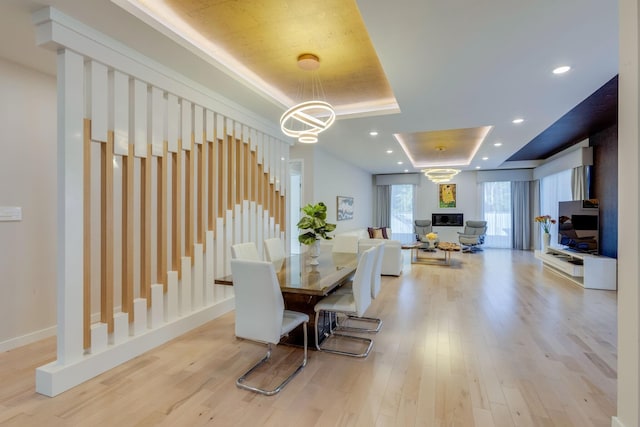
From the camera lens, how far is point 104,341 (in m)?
2.55

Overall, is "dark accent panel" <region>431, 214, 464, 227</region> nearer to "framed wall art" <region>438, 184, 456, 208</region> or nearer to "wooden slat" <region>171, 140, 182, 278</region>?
"framed wall art" <region>438, 184, 456, 208</region>

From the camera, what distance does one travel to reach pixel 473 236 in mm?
9367

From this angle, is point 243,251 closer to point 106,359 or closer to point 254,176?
point 106,359

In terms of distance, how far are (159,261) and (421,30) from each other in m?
3.10

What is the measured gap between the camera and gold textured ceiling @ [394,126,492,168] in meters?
6.05

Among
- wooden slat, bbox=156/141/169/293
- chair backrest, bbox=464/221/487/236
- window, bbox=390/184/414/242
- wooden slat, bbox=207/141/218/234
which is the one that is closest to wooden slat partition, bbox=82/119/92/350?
wooden slat, bbox=156/141/169/293

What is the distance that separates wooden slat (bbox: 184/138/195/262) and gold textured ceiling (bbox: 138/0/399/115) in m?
1.08

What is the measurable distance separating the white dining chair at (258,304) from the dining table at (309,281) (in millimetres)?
210

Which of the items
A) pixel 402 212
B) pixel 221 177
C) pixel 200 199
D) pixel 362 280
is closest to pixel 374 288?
pixel 362 280

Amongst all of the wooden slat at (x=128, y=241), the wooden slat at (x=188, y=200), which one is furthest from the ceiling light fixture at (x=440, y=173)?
the wooden slat at (x=128, y=241)

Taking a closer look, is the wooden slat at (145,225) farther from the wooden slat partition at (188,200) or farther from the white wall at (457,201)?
the white wall at (457,201)

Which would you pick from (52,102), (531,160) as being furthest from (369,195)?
(52,102)

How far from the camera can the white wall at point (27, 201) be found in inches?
112

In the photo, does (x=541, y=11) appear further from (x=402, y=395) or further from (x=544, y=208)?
(x=544, y=208)
